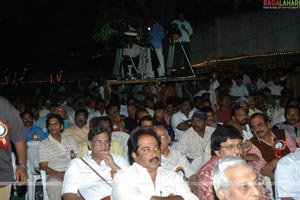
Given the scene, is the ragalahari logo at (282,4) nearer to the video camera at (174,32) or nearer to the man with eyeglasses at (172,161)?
the video camera at (174,32)

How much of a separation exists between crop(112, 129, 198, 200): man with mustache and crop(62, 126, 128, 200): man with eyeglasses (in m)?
0.67

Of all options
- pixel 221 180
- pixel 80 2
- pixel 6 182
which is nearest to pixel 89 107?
pixel 6 182

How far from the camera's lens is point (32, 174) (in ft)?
24.3

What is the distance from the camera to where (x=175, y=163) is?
6105 millimetres

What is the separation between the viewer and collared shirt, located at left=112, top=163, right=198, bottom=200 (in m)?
4.35

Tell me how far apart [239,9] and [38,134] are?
46.3 feet

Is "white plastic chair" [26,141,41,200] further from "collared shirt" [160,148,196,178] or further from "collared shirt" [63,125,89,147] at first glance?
"collared shirt" [160,148,196,178]

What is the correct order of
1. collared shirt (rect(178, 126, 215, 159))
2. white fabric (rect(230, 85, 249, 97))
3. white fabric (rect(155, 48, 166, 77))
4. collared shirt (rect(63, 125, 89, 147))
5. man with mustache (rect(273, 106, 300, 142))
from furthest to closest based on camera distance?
white fabric (rect(155, 48, 166, 77))
white fabric (rect(230, 85, 249, 97))
collared shirt (rect(63, 125, 89, 147))
man with mustache (rect(273, 106, 300, 142))
collared shirt (rect(178, 126, 215, 159))

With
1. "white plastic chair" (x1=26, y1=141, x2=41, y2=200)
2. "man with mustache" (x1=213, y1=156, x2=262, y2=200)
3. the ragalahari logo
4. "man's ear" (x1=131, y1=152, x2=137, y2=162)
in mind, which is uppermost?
the ragalahari logo

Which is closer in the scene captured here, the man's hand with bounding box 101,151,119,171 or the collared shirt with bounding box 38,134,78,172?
the man's hand with bounding box 101,151,119,171

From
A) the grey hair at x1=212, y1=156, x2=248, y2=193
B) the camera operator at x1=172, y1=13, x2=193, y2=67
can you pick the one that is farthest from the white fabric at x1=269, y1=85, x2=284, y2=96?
the grey hair at x1=212, y1=156, x2=248, y2=193

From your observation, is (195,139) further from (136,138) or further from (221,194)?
(221,194)

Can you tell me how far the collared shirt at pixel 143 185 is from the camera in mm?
4348

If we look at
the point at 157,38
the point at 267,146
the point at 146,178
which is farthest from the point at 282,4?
the point at 146,178
